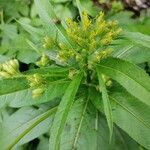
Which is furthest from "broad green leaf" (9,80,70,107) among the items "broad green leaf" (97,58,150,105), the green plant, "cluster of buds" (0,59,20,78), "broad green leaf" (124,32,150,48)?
"broad green leaf" (124,32,150,48)

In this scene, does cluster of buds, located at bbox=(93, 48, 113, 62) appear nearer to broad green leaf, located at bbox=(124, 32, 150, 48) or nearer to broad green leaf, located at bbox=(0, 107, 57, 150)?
broad green leaf, located at bbox=(124, 32, 150, 48)

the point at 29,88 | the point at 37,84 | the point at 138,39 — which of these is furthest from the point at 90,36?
the point at 29,88

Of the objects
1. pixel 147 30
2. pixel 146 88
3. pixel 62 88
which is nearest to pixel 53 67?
pixel 62 88

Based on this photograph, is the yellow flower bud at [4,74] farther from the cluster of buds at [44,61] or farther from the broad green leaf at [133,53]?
the broad green leaf at [133,53]

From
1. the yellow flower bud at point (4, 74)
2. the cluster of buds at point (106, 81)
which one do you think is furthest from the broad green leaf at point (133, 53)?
the yellow flower bud at point (4, 74)

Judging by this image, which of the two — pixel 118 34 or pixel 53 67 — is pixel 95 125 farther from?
pixel 118 34

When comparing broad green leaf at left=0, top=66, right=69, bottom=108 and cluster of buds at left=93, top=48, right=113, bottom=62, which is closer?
cluster of buds at left=93, top=48, right=113, bottom=62
